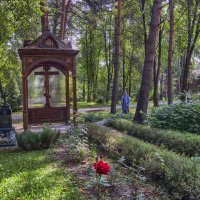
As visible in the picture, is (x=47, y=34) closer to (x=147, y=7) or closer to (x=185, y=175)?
(x=185, y=175)

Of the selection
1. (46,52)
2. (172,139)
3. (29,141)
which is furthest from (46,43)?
(172,139)

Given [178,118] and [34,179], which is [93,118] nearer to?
[178,118]

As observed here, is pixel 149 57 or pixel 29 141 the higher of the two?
Answer: pixel 149 57

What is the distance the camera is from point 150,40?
976 cm

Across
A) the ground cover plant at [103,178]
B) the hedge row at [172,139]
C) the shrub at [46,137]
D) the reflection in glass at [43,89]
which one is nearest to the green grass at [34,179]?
the ground cover plant at [103,178]

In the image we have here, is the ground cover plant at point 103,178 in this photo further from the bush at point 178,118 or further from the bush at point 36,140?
the bush at point 178,118

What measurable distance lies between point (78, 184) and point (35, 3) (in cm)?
588

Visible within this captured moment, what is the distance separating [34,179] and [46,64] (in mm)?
7888

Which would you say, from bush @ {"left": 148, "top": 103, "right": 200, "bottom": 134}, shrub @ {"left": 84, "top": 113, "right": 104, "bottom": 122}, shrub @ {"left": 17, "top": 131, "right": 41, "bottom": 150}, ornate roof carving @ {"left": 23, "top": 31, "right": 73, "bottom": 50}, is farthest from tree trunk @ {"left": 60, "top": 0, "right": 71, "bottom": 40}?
shrub @ {"left": 17, "top": 131, "right": 41, "bottom": 150}

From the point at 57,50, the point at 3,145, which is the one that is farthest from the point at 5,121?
the point at 57,50

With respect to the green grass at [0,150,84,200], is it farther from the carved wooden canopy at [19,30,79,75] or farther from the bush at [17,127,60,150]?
the carved wooden canopy at [19,30,79,75]

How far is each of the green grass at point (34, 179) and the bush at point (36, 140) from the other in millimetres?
598

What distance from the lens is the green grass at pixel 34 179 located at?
3.60 m

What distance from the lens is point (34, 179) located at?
13.7ft
